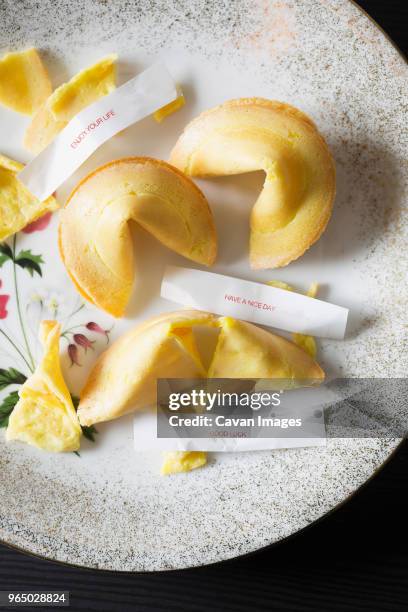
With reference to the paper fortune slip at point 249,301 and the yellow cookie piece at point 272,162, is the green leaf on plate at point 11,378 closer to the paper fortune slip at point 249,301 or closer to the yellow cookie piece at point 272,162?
the paper fortune slip at point 249,301

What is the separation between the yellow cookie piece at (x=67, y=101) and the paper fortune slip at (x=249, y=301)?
0.27 meters

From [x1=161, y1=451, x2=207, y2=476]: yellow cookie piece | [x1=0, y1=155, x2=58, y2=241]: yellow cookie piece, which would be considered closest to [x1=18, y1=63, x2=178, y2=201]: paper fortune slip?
[x1=0, y1=155, x2=58, y2=241]: yellow cookie piece

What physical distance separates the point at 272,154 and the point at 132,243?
240 mm

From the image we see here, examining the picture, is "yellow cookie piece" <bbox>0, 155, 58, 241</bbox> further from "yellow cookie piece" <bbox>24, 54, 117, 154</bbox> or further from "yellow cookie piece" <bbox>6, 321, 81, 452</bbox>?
"yellow cookie piece" <bbox>6, 321, 81, 452</bbox>

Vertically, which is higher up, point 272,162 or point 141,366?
point 272,162

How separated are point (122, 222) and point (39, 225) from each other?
0.17m

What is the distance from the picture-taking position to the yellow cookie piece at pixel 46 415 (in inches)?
32.7

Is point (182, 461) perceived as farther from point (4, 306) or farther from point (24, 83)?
point (24, 83)

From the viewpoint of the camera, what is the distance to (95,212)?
80cm

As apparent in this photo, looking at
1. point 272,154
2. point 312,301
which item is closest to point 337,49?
point 272,154

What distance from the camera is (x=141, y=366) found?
0.79 meters

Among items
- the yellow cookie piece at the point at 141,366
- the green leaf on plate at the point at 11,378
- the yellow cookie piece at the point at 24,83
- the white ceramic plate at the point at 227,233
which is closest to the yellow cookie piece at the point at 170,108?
the white ceramic plate at the point at 227,233

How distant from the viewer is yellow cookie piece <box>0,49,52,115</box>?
0.85 m

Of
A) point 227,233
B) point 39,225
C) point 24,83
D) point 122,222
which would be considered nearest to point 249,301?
point 227,233
